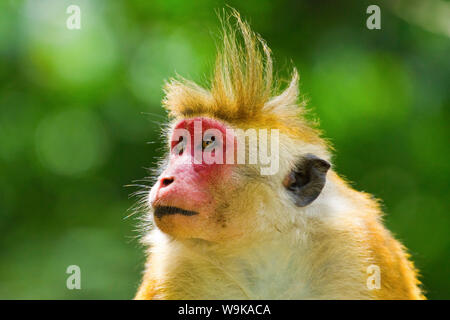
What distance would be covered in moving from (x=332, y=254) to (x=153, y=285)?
1.58m

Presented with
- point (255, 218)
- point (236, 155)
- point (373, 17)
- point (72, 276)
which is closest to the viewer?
point (255, 218)

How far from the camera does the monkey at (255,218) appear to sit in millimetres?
4852

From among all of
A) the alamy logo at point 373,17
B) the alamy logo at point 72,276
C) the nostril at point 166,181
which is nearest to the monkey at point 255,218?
the nostril at point 166,181

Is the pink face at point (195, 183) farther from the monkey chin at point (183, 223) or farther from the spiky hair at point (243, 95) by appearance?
the spiky hair at point (243, 95)

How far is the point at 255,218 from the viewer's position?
500 cm

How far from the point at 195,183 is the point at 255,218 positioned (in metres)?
0.58

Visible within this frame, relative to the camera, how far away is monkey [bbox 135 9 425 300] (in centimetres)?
485

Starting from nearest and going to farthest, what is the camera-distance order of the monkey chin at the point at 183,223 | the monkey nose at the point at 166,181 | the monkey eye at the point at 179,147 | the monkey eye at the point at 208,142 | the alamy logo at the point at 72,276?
the monkey chin at the point at 183,223 → the monkey nose at the point at 166,181 → the monkey eye at the point at 208,142 → the monkey eye at the point at 179,147 → the alamy logo at the point at 72,276

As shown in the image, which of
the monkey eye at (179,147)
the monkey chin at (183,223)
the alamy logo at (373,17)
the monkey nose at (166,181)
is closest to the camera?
the monkey chin at (183,223)

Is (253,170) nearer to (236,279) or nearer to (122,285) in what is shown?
(236,279)

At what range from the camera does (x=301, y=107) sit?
5.71 m

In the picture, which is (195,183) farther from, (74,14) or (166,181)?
(74,14)

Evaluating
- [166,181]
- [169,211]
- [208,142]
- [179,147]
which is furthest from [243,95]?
[169,211]

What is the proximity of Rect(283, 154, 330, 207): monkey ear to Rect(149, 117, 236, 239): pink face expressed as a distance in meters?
0.56
